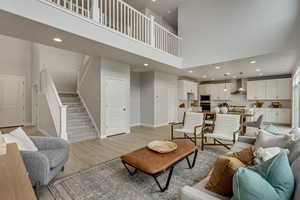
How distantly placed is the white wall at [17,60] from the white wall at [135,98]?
180 inches

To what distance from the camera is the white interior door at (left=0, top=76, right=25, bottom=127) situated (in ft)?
19.7

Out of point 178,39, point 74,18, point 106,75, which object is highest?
point 178,39

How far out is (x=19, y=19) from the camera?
7.93ft

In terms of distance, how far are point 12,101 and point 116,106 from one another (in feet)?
15.7

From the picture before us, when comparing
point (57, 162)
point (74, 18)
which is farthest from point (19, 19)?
point (57, 162)

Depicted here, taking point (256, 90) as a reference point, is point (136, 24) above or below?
above

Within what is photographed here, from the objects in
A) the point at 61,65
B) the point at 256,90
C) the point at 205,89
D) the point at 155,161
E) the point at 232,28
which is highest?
the point at 232,28

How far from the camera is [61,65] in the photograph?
6512 millimetres

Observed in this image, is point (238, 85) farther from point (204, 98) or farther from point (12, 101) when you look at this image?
point (12, 101)

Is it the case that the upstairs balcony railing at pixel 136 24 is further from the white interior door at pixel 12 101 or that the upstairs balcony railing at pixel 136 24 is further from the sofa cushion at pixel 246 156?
the white interior door at pixel 12 101

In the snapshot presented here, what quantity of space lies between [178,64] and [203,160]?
12.3 feet

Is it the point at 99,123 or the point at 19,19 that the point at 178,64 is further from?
the point at 19,19

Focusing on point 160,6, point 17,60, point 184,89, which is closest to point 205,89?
point 184,89

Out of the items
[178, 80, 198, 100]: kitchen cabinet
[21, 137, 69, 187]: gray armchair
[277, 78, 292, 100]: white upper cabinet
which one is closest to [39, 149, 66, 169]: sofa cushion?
[21, 137, 69, 187]: gray armchair
